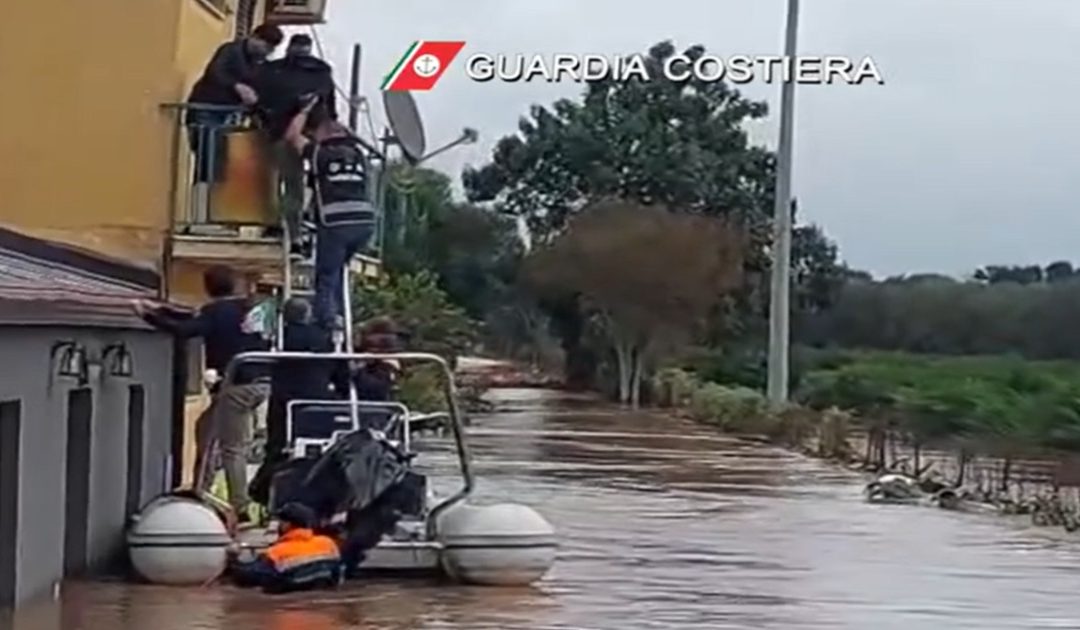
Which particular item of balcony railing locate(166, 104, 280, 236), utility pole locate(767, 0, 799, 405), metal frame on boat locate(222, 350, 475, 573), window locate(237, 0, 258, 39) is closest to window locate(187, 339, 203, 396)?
balcony railing locate(166, 104, 280, 236)

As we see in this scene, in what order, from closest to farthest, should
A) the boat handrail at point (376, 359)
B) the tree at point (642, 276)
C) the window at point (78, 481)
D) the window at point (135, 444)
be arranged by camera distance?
the window at point (78, 481)
the boat handrail at point (376, 359)
the window at point (135, 444)
the tree at point (642, 276)

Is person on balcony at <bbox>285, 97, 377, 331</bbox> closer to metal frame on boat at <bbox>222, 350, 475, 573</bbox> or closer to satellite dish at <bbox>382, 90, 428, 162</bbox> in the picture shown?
metal frame on boat at <bbox>222, 350, 475, 573</bbox>

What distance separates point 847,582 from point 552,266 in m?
47.9

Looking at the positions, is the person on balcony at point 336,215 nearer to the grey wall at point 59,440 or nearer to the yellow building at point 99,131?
the grey wall at point 59,440

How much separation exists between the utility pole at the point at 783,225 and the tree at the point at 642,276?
41.0 feet

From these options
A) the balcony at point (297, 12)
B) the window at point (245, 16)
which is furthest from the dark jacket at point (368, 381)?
the balcony at point (297, 12)

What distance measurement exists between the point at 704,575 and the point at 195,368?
5.09m

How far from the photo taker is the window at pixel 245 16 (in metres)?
25.3

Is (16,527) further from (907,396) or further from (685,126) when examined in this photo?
(685,126)

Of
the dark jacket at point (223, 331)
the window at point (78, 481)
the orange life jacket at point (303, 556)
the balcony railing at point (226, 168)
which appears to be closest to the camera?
the orange life jacket at point (303, 556)

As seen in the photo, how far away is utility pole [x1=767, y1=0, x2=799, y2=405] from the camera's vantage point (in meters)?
48.8

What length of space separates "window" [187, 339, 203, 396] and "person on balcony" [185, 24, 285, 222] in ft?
3.58

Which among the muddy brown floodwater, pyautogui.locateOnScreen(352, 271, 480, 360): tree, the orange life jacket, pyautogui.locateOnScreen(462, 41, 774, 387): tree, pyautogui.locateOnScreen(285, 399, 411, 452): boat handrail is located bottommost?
the muddy brown floodwater

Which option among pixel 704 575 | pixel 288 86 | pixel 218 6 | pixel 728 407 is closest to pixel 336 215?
pixel 288 86
